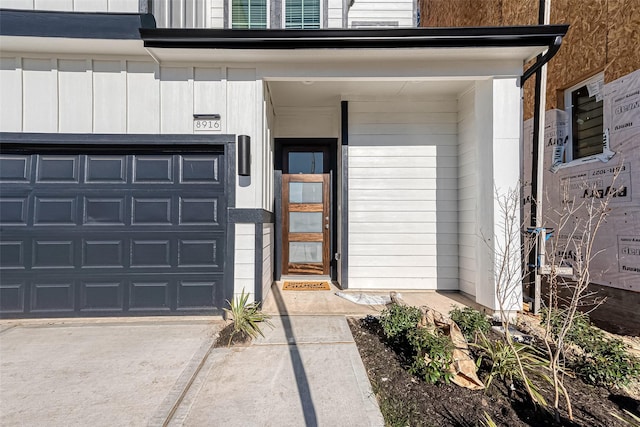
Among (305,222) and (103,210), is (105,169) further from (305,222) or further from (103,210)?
(305,222)

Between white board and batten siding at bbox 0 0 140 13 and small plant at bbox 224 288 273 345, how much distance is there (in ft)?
11.1

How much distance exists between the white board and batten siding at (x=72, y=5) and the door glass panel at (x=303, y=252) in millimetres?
3692

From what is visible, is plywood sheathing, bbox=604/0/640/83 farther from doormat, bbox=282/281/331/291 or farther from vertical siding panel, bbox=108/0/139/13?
vertical siding panel, bbox=108/0/139/13

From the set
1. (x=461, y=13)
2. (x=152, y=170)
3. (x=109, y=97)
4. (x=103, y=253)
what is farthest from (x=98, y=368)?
(x=461, y=13)

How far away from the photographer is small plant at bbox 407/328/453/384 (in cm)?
223

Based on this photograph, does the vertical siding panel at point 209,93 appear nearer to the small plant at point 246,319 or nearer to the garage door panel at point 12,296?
the small plant at point 246,319

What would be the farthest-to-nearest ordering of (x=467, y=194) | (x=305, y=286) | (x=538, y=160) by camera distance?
(x=305, y=286) < (x=467, y=194) < (x=538, y=160)

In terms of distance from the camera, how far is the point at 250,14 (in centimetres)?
461

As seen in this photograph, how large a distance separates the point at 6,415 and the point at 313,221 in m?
3.93

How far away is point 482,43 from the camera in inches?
133

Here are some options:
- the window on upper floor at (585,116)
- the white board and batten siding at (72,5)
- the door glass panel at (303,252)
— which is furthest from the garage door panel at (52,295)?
the window on upper floor at (585,116)

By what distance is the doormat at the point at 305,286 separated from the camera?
15.2 ft

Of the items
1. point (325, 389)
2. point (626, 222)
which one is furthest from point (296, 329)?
point (626, 222)

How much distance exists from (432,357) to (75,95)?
14.8 ft
